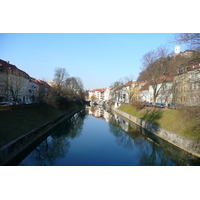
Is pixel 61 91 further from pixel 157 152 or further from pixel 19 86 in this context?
pixel 157 152

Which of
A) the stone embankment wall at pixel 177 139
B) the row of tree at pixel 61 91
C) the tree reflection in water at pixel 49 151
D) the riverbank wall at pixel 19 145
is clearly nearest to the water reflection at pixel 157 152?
the stone embankment wall at pixel 177 139

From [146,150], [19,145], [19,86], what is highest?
[19,86]

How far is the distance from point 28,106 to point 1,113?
6.90m

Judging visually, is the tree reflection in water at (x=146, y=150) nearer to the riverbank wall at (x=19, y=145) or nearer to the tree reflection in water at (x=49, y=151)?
the tree reflection in water at (x=49, y=151)

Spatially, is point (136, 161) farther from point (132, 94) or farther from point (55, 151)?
point (132, 94)

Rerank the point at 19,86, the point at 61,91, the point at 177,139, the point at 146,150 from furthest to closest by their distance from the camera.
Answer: the point at 61,91, the point at 19,86, the point at 146,150, the point at 177,139

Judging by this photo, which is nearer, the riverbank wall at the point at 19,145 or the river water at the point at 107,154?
the riverbank wall at the point at 19,145

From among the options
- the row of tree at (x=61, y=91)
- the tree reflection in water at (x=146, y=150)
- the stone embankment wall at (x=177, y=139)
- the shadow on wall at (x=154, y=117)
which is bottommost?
the tree reflection in water at (x=146, y=150)

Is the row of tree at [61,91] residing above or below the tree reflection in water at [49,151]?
above

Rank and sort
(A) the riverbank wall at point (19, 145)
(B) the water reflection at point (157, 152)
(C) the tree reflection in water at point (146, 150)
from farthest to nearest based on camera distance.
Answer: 1. (C) the tree reflection in water at point (146, 150)
2. (B) the water reflection at point (157, 152)
3. (A) the riverbank wall at point (19, 145)

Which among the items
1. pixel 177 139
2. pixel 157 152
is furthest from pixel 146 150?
pixel 177 139

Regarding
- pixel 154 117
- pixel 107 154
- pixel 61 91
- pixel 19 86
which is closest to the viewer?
pixel 107 154

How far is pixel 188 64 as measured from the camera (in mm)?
10422

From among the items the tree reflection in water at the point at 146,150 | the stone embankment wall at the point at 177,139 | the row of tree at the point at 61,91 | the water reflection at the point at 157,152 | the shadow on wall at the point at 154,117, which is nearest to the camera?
the water reflection at the point at 157,152
